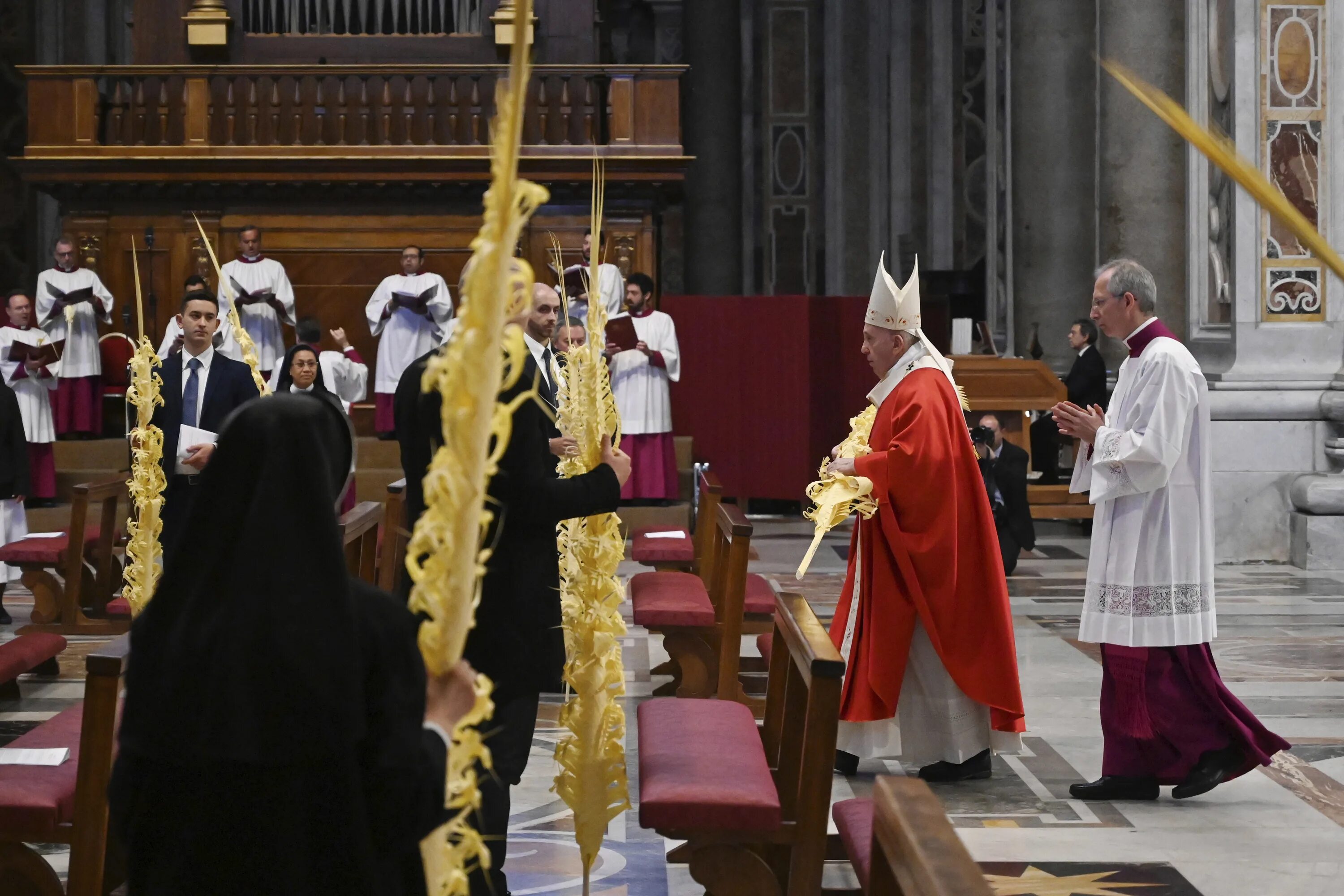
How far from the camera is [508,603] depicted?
360 centimetres

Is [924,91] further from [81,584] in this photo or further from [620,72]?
[81,584]

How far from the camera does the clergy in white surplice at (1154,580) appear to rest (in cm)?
505

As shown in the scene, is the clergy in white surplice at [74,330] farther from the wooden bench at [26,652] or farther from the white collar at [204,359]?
the wooden bench at [26,652]

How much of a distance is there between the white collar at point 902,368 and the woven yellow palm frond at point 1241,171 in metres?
4.05

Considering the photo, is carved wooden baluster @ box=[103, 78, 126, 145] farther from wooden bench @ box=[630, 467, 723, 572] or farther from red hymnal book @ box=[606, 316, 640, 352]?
wooden bench @ box=[630, 467, 723, 572]

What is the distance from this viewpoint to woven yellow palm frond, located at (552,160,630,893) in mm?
3945

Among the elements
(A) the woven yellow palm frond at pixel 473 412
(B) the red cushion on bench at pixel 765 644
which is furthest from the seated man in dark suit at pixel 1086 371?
(A) the woven yellow palm frond at pixel 473 412

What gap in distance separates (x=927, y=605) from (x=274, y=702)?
3.70 meters

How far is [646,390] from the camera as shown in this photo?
12.5 metres

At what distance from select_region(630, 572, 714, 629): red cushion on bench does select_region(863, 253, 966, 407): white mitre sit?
146cm

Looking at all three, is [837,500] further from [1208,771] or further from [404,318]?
[404,318]

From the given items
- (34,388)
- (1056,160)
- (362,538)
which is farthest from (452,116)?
(362,538)

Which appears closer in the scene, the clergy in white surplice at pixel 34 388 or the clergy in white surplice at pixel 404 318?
the clergy in white surplice at pixel 34 388

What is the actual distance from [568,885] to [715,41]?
1758 centimetres
